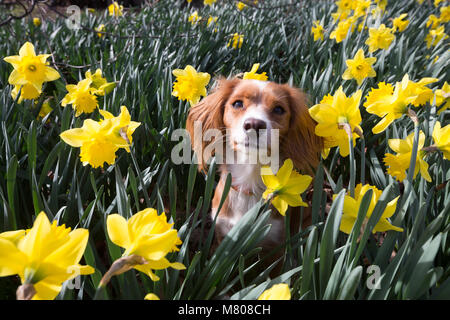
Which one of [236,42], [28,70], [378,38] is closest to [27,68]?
[28,70]

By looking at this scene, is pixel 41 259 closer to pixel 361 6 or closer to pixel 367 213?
pixel 367 213

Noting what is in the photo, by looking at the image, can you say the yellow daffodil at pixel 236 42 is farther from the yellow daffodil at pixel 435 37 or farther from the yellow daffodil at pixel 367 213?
the yellow daffodil at pixel 367 213

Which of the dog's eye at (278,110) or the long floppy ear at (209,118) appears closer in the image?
the dog's eye at (278,110)

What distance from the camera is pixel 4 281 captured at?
1.07 metres

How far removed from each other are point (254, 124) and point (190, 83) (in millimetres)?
492

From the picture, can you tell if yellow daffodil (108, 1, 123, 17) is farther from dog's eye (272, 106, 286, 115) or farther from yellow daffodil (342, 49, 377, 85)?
dog's eye (272, 106, 286, 115)

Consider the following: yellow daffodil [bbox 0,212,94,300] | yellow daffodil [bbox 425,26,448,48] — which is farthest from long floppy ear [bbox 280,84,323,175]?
yellow daffodil [bbox 425,26,448,48]

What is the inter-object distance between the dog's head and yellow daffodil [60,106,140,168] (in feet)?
1.28

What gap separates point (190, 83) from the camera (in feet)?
5.00

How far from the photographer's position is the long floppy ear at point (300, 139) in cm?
136

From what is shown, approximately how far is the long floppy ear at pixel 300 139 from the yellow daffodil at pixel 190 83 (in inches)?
14.6

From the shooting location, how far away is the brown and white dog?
1334 millimetres

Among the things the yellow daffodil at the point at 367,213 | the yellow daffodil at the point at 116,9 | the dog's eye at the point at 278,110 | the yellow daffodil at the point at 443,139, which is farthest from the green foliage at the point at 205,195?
the yellow daffodil at the point at 116,9
